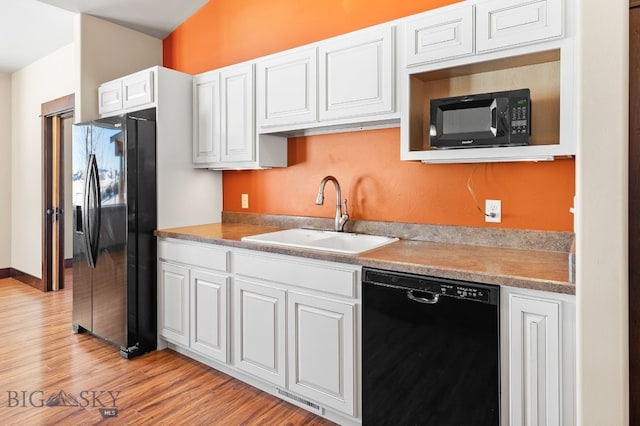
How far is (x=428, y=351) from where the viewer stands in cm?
168

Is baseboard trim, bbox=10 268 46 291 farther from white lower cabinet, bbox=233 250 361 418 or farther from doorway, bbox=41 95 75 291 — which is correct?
white lower cabinet, bbox=233 250 361 418

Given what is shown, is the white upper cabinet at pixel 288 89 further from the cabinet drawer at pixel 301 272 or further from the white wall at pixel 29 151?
the white wall at pixel 29 151

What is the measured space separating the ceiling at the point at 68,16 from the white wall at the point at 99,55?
2.9 inches

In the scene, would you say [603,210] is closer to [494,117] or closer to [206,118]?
[494,117]

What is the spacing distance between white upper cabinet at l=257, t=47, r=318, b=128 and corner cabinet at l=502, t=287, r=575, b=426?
155cm

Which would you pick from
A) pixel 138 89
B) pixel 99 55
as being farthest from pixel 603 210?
pixel 99 55

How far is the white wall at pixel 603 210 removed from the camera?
1.21 meters

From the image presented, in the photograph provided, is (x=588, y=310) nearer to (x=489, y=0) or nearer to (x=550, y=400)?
(x=550, y=400)

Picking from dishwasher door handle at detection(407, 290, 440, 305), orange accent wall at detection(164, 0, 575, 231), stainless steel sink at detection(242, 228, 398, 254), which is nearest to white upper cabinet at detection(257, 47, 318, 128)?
orange accent wall at detection(164, 0, 575, 231)

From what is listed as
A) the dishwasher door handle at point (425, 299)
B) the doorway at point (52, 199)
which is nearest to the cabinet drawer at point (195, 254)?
the dishwasher door handle at point (425, 299)

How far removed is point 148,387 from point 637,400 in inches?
93.9

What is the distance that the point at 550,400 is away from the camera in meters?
1.45

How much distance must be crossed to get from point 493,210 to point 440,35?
94cm

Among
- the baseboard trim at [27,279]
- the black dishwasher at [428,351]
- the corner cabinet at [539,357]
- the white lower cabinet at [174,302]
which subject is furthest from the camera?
the baseboard trim at [27,279]
